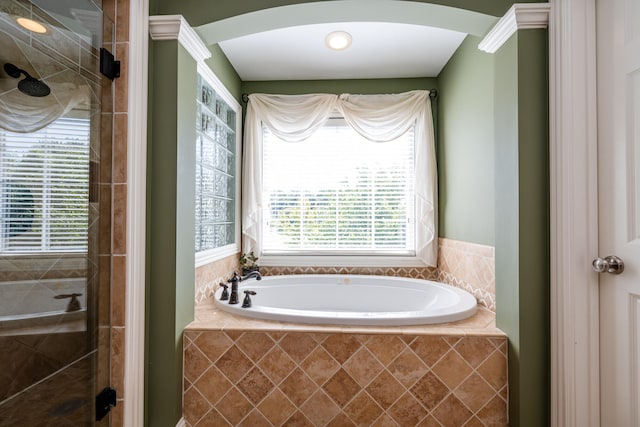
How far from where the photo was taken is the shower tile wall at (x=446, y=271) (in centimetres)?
209

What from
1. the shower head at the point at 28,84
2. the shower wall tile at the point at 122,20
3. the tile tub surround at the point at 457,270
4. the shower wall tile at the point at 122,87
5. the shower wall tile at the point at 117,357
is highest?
the shower wall tile at the point at 122,20

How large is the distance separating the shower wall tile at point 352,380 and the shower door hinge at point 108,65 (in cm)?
128

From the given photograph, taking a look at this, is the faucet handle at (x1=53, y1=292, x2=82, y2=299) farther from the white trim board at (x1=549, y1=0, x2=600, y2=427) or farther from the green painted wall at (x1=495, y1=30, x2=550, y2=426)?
the white trim board at (x1=549, y1=0, x2=600, y2=427)

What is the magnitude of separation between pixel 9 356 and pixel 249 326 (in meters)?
0.87

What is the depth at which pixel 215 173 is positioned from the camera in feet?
8.24

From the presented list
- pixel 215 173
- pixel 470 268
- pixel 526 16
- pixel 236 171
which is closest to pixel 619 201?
pixel 526 16

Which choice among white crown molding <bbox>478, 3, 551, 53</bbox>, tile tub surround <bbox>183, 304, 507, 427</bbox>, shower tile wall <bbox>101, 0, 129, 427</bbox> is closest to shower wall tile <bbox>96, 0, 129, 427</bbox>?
shower tile wall <bbox>101, 0, 129, 427</bbox>

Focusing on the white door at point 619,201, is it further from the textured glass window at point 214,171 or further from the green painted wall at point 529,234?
the textured glass window at point 214,171

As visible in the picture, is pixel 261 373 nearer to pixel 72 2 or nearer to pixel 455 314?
pixel 455 314

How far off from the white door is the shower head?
6.73 feet

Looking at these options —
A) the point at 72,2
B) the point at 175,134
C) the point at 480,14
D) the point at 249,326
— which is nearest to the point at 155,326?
the point at 249,326

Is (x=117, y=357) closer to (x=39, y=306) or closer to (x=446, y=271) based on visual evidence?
(x=39, y=306)

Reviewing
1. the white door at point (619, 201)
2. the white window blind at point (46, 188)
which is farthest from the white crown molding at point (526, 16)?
the white window blind at point (46, 188)

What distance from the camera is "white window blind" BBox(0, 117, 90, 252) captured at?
104 centimetres
